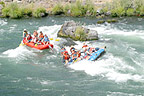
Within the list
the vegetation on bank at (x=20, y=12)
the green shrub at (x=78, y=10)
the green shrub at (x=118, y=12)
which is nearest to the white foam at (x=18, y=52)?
the vegetation on bank at (x=20, y=12)

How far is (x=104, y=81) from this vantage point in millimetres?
13586

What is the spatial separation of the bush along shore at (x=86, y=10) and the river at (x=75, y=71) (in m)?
7.55

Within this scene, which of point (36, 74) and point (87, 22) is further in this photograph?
point (87, 22)

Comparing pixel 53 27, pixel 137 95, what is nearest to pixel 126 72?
pixel 137 95

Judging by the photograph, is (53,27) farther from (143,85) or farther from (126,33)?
(143,85)

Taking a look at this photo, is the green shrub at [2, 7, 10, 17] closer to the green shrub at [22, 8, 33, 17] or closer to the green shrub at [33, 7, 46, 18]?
the green shrub at [22, 8, 33, 17]

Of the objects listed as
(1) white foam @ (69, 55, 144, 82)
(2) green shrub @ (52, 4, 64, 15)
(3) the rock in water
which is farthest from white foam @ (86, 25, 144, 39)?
(2) green shrub @ (52, 4, 64, 15)

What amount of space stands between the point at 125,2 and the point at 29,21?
40.0ft

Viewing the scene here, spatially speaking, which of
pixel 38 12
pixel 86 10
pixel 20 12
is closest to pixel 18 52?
pixel 20 12

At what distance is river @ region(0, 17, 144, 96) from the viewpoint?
41.9 ft

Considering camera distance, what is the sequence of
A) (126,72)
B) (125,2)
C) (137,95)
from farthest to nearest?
1. (125,2)
2. (126,72)
3. (137,95)

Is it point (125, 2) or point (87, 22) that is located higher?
point (125, 2)

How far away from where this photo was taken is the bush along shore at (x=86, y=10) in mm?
29438

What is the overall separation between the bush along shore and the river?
7.55 m
